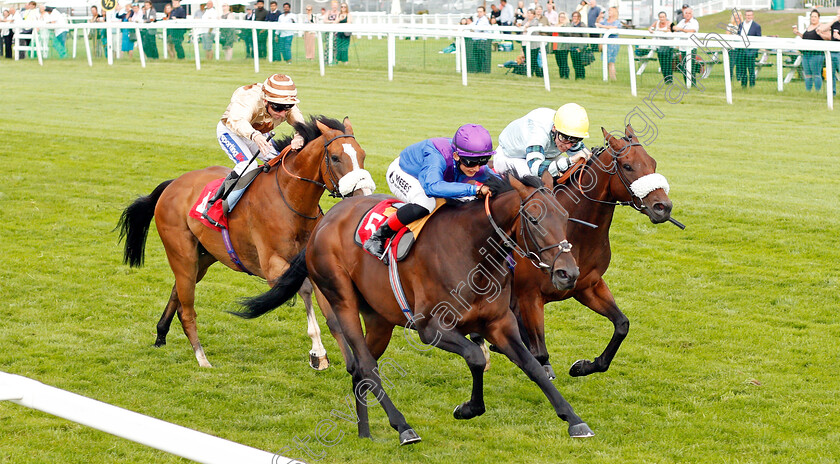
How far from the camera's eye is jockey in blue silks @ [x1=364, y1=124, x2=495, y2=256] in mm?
4852

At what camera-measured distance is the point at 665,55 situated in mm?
16078

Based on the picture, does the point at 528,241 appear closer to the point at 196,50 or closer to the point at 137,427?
the point at 137,427

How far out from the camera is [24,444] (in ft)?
16.1

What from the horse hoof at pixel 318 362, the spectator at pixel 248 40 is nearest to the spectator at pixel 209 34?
the spectator at pixel 248 40

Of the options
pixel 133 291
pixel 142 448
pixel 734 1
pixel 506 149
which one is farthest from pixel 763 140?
pixel 734 1

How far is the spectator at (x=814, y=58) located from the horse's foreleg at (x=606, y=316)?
36.2 feet

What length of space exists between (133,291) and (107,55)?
17569mm

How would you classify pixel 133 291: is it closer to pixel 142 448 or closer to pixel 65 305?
pixel 65 305

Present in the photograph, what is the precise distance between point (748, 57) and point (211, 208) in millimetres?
11954

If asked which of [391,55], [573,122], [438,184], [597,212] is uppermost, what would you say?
[391,55]

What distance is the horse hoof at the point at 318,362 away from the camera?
6234 millimetres

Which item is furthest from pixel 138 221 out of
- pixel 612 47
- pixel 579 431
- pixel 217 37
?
pixel 217 37

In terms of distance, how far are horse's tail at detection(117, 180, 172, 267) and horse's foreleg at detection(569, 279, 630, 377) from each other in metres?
3.18

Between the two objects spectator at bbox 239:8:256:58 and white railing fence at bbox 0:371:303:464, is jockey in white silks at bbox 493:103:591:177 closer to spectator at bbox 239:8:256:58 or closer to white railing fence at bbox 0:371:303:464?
white railing fence at bbox 0:371:303:464
